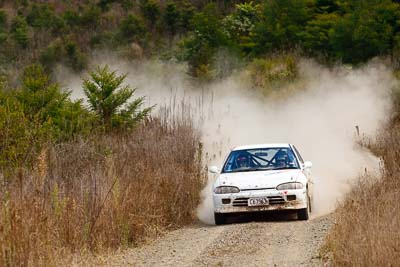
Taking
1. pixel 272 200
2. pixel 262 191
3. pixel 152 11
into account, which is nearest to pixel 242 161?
pixel 262 191

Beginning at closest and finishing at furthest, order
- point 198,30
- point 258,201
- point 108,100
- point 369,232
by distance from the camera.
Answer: point 369,232
point 258,201
point 108,100
point 198,30

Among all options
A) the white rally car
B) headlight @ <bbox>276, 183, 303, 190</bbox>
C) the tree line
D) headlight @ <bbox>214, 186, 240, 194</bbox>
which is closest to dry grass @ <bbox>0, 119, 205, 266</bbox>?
headlight @ <bbox>214, 186, 240, 194</bbox>

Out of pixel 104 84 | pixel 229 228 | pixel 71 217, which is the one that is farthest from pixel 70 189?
pixel 104 84

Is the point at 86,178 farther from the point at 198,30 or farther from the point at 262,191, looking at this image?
the point at 198,30

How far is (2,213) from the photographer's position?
9.22 meters

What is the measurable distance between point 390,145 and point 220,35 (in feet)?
82.3

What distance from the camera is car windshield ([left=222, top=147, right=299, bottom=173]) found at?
16.4 meters

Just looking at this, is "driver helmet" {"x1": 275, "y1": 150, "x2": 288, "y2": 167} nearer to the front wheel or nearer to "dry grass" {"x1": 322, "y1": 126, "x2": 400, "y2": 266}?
the front wheel

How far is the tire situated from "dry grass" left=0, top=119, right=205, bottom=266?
2.34 ft

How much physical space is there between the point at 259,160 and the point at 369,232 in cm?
779

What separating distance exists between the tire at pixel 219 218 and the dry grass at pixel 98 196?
2.34 ft

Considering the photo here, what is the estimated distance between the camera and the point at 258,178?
15.5m

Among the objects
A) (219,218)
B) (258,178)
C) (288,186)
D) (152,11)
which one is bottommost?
(219,218)

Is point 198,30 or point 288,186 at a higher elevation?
point 198,30
